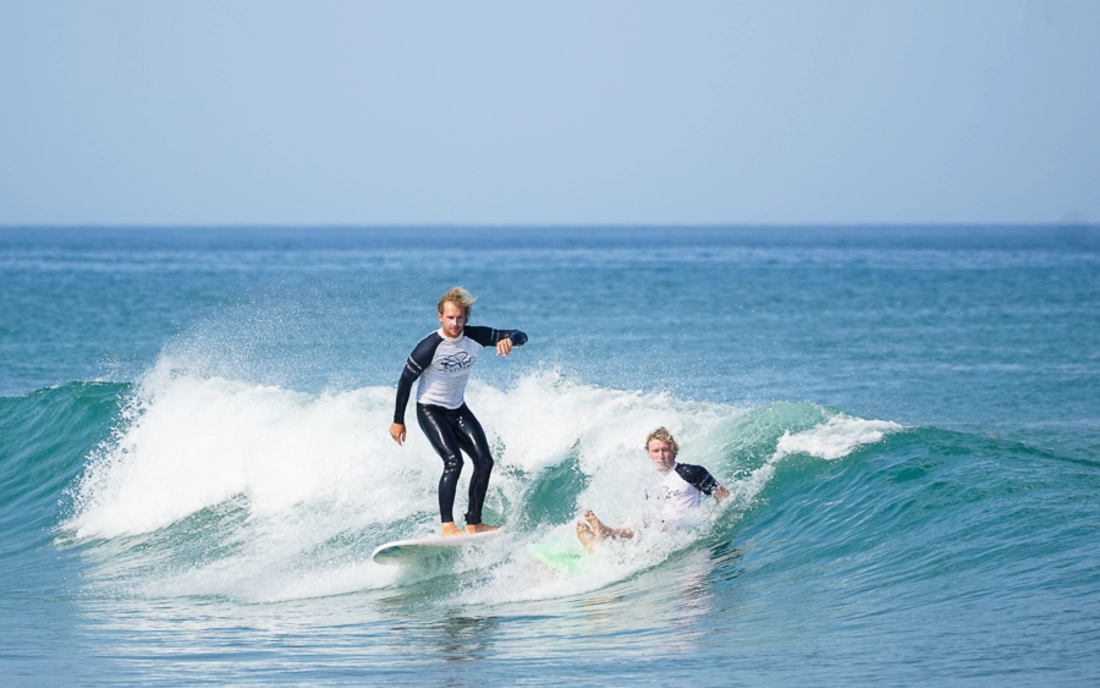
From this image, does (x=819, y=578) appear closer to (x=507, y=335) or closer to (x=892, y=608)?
(x=892, y=608)

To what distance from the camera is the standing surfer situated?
28.4 feet

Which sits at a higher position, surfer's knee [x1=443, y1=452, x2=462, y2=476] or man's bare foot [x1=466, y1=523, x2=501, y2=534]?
surfer's knee [x1=443, y1=452, x2=462, y2=476]

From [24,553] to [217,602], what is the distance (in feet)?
11.7

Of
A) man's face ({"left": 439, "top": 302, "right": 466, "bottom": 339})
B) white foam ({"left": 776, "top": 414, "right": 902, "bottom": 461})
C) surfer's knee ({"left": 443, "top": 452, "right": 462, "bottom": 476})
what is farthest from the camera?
white foam ({"left": 776, "top": 414, "right": 902, "bottom": 461})

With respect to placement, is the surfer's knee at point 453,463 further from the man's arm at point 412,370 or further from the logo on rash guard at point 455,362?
the logo on rash guard at point 455,362

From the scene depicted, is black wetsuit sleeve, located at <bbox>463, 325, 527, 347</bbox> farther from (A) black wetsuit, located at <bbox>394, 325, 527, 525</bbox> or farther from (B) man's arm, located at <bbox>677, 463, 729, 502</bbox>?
(B) man's arm, located at <bbox>677, 463, 729, 502</bbox>

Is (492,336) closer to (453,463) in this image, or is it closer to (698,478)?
(453,463)

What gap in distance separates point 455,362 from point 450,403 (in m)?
0.37

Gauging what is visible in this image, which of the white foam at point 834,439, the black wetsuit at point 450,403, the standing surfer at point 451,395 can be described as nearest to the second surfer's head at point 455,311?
the standing surfer at point 451,395

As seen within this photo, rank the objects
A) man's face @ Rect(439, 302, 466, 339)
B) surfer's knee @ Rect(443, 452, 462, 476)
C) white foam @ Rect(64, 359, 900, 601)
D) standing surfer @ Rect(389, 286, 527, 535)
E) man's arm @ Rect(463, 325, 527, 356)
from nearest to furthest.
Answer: man's face @ Rect(439, 302, 466, 339) → standing surfer @ Rect(389, 286, 527, 535) → man's arm @ Rect(463, 325, 527, 356) → surfer's knee @ Rect(443, 452, 462, 476) → white foam @ Rect(64, 359, 900, 601)

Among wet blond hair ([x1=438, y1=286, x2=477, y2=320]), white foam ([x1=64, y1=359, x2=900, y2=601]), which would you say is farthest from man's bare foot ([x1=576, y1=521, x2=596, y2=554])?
wet blond hair ([x1=438, y1=286, x2=477, y2=320])

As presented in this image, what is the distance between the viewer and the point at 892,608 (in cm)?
730

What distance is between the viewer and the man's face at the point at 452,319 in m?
8.51

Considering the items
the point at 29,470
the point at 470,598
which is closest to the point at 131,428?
the point at 29,470
